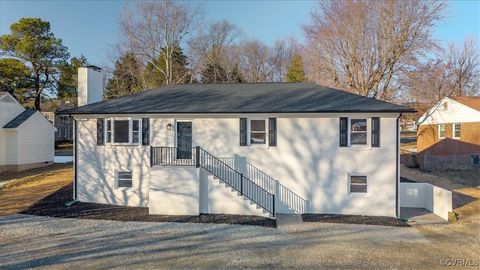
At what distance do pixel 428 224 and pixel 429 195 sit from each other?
2418 millimetres

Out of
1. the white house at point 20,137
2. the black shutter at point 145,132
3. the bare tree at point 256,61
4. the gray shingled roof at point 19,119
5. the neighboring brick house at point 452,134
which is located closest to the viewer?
the black shutter at point 145,132

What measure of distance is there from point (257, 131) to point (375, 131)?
4598 mm

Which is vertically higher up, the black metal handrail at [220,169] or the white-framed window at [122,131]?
the white-framed window at [122,131]

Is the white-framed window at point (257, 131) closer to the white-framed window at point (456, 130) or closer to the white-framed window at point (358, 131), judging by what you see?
the white-framed window at point (358, 131)

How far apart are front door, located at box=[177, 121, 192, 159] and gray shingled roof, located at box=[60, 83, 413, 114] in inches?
29.8

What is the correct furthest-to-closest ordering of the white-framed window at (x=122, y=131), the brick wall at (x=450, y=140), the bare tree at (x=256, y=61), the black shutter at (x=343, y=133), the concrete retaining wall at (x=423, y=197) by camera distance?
the bare tree at (x=256, y=61)
the brick wall at (x=450, y=140)
the white-framed window at (x=122, y=131)
the concrete retaining wall at (x=423, y=197)
the black shutter at (x=343, y=133)

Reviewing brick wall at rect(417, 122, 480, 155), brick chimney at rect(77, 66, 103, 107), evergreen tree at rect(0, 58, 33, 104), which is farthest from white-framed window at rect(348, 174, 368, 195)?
evergreen tree at rect(0, 58, 33, 104)

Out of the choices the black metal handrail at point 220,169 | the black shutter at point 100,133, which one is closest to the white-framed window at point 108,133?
the black shutter at point 100,133

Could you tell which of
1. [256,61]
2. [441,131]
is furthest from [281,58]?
[441,131]

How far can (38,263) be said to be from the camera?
6.97m

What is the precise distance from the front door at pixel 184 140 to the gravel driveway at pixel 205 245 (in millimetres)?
3203

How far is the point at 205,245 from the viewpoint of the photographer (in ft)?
27.3

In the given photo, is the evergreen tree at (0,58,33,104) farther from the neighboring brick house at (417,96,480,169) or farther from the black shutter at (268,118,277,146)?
the neighboring brick house at (417,96,480,169)

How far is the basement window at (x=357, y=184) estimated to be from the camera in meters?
11.8
